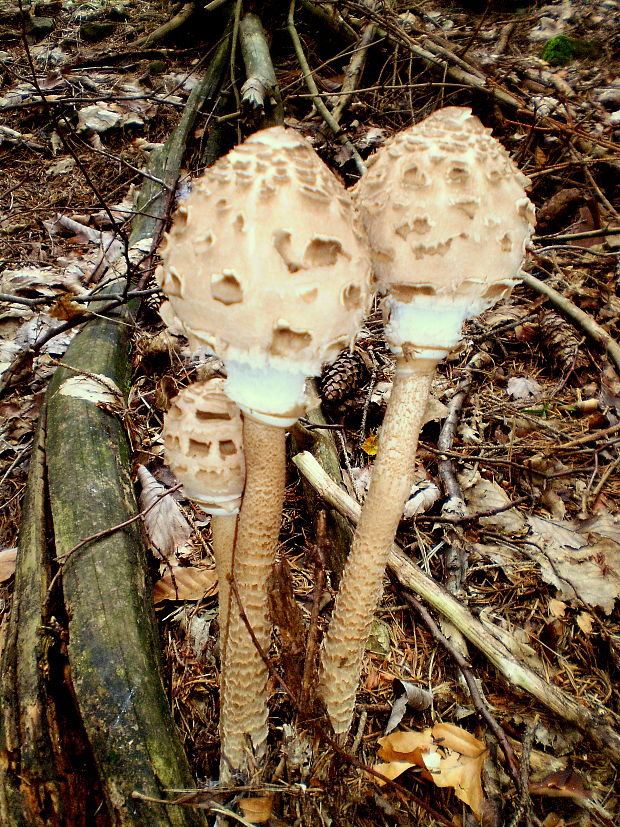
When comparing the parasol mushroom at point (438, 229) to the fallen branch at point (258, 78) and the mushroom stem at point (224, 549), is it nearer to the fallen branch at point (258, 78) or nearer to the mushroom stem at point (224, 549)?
the mushroom stem at point (224, 549)

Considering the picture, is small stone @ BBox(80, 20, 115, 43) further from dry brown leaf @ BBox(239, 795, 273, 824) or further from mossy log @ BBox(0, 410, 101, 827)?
dry brown leaf @ BBox(239, 795, 273, 824)

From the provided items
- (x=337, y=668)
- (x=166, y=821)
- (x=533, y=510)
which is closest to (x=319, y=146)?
(x=533, y=510)

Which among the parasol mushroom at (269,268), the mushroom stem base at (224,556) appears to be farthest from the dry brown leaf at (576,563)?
the parasol mushroom at (269,268)

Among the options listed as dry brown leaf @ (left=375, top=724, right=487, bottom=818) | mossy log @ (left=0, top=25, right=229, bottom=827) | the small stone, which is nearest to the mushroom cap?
mossy log @ (left=0, top=25, right=229, bottom=827)

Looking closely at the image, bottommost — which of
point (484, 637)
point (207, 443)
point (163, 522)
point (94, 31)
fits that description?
point (163, 522)

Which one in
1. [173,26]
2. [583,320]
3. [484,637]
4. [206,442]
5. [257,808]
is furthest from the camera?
[173,26]

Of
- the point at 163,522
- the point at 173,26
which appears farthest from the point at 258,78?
the point at 173,26

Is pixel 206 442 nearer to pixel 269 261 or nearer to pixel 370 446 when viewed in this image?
pixel 269 261

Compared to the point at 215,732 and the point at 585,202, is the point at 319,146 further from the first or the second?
the point at 215,732
